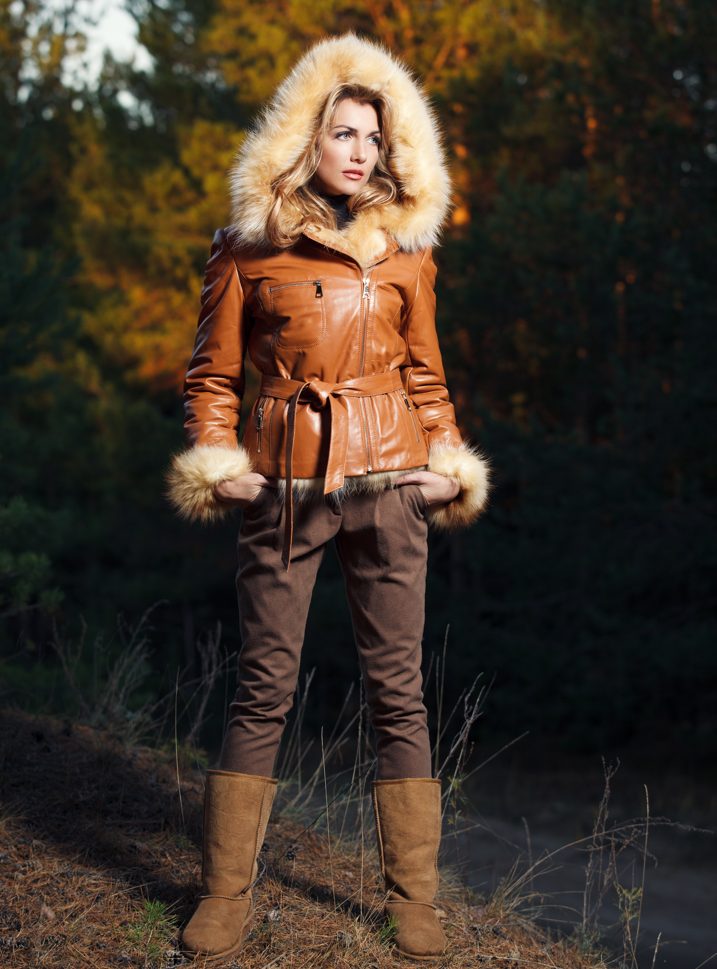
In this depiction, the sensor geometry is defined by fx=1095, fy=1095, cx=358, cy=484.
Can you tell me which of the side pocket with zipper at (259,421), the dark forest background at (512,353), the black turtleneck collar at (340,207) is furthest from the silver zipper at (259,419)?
the dark forest background at (512,353)

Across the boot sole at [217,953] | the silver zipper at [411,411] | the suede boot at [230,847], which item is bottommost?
the boot sole at [217,953]

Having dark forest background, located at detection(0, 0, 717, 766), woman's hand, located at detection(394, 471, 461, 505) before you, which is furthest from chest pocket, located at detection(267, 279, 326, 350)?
dark forest background, located at detection(0, 0, 717, 766)

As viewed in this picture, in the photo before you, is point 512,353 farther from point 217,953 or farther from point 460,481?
point 217,953

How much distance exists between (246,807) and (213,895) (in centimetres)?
Result: 25

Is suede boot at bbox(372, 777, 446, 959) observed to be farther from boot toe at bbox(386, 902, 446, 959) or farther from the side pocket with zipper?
the side pocket with zipper

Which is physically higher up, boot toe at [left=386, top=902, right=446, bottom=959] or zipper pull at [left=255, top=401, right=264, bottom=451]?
zipper pull at [left=255, top=401, right=264, bottom=451]

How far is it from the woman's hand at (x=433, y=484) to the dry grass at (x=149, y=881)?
3.49 feet

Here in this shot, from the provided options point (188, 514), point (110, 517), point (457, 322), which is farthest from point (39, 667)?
point (110, 517)

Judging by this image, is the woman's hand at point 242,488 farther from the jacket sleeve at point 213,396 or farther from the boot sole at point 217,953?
the boot sole at point 217,953

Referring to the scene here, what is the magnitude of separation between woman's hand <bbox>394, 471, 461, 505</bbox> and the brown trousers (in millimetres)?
19

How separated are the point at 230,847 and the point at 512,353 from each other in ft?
31.2

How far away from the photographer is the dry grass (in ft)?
9.64

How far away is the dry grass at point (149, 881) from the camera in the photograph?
2938 millimetres

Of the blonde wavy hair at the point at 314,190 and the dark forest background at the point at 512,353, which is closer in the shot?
the blonde wavy hair at the point at 314,190
